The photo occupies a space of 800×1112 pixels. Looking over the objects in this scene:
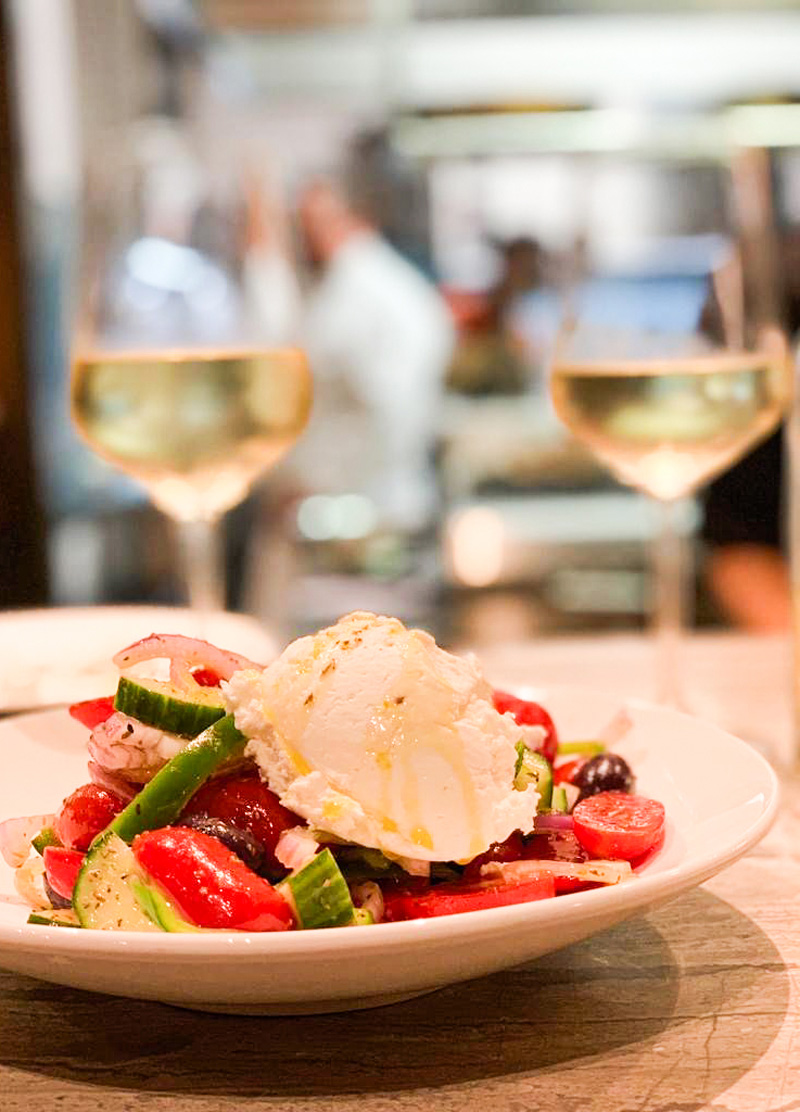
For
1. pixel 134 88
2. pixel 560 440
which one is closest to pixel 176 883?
pixel 560 440

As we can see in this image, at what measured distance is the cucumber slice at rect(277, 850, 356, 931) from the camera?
56 centimetres

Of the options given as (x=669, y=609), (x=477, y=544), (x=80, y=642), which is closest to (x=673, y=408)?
(x=669, y=609)

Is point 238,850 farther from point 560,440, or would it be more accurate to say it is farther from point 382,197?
point 382,197

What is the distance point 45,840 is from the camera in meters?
0.68

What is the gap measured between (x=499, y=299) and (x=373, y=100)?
789mm

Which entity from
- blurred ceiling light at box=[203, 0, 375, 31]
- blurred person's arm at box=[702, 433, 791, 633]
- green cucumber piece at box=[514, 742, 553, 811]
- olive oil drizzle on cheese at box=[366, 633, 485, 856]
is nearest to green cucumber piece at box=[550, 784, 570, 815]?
green cucumber piece at box=[514, 742, 553, 811]

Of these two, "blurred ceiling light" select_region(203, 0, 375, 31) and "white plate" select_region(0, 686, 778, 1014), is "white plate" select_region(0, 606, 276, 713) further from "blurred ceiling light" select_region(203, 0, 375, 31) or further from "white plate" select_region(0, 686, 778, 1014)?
"blurred ceiling light" select_region(203, 0, 375, 31)

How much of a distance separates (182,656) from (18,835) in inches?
4.6

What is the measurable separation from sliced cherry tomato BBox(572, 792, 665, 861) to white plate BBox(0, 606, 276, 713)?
1.38ft

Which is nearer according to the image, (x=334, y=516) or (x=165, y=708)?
(x=165, y=708)

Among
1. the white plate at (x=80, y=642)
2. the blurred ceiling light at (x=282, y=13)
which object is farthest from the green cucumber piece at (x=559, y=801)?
the blurred ceiling light at (x=282, y=13)

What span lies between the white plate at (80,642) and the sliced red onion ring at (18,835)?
0.28 m

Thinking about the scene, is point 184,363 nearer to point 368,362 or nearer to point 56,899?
point 56,899

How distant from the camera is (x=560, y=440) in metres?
4.04
